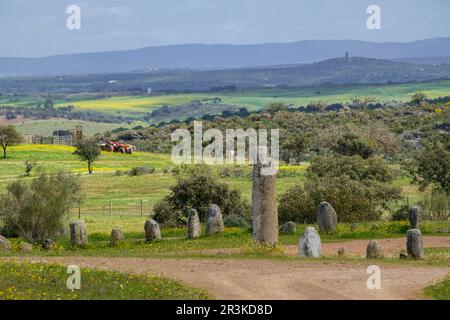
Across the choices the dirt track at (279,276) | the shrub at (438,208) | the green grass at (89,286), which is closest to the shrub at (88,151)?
the shrub at (438,208)

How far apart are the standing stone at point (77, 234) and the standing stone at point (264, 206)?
23.9 ft

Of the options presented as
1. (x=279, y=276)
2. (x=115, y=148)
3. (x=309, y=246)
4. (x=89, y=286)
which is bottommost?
(x=115, y=148)

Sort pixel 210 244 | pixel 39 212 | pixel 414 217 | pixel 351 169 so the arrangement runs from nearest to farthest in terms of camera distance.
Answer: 1. pixel 210 244
2. pixel 414 217
3. pixel 39 212
4. pixel 351 169

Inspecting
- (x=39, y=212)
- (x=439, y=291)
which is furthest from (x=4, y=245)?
(x=439, y=291)

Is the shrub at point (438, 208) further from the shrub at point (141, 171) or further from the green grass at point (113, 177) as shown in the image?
the shrub at point (141, 171)

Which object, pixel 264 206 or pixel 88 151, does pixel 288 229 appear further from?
pixel 88 151

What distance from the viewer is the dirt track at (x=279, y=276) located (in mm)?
23891

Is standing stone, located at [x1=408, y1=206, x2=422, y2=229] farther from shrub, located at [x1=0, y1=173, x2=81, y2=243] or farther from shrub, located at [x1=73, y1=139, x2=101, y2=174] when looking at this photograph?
shrub, located at [x1=73, y1=139, x2=101, y2=174]

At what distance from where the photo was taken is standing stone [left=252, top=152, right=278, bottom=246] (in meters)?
35.8

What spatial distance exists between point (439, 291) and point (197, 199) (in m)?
29.4

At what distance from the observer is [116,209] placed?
222 feet

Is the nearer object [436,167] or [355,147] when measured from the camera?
[436,167]
